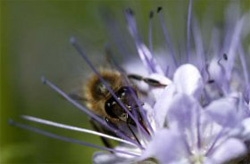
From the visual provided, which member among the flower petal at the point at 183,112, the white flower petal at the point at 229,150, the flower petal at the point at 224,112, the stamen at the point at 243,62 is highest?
the stamen at the point at 243,62

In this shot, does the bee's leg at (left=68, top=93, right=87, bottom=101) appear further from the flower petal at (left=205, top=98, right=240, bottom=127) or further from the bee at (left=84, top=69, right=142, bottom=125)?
the flower petal at (left=205, top=98, right=240, bottom=127)

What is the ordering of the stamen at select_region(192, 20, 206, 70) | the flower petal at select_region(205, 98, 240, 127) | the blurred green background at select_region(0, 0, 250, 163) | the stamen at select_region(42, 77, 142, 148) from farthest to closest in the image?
the blurred green background at select_region(0, 0, 250, 163), the stamen at select_region(192, 20, 206, 70), the stamen at select_region(42, 77, 142, 148), the flower petal at select_region(205, 98, 240, 127)

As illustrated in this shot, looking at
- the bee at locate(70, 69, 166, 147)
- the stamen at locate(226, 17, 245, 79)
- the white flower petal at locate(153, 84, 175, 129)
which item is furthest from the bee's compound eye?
the stamen at locate(226, 17, 245, 79)

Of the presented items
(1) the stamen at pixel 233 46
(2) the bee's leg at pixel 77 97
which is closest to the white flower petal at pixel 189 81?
(1) the stamen at pixel 233 46

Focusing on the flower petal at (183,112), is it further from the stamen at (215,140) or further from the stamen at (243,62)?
the stamen at (243,62)

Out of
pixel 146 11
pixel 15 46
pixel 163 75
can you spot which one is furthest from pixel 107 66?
pixel 15 46

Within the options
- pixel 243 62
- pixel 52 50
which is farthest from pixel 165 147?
pixel 52 50
